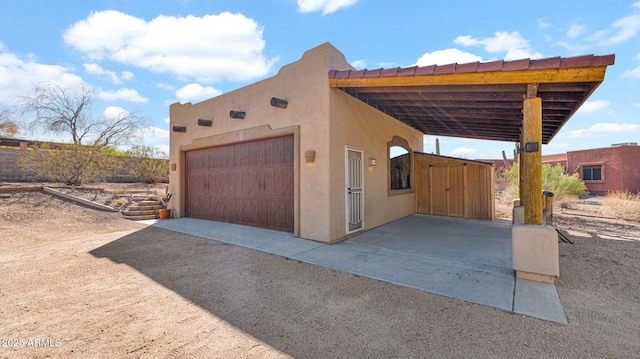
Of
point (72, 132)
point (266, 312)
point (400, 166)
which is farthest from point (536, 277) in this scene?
point (72, 132)

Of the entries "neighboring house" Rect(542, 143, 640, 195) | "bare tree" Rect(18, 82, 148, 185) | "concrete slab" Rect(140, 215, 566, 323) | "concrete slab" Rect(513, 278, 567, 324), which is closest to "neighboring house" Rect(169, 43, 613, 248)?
"concrete slab" Rect(140, 215, 566, 323)

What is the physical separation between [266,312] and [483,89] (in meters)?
5.08

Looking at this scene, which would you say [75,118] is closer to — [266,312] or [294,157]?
[294,157]

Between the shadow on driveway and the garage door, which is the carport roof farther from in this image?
the shadow on driveway

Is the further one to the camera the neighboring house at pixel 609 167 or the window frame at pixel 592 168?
the window frame at pixel 592 168

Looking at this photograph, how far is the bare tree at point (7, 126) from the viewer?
1593 centimetres

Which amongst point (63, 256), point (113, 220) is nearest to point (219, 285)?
point (63, 256)

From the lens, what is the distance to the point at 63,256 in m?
5.20

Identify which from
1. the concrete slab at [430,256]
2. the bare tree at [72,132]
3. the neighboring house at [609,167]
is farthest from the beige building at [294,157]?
the neighboring house at [609,167]

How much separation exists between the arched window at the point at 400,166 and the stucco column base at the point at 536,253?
4865 mm

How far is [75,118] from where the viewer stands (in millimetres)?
15547

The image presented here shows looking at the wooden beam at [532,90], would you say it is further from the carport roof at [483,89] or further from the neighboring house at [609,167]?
the neighboring house at [609,167]

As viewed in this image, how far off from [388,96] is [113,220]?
970 cm

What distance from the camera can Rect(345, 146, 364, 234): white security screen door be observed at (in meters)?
6.68
